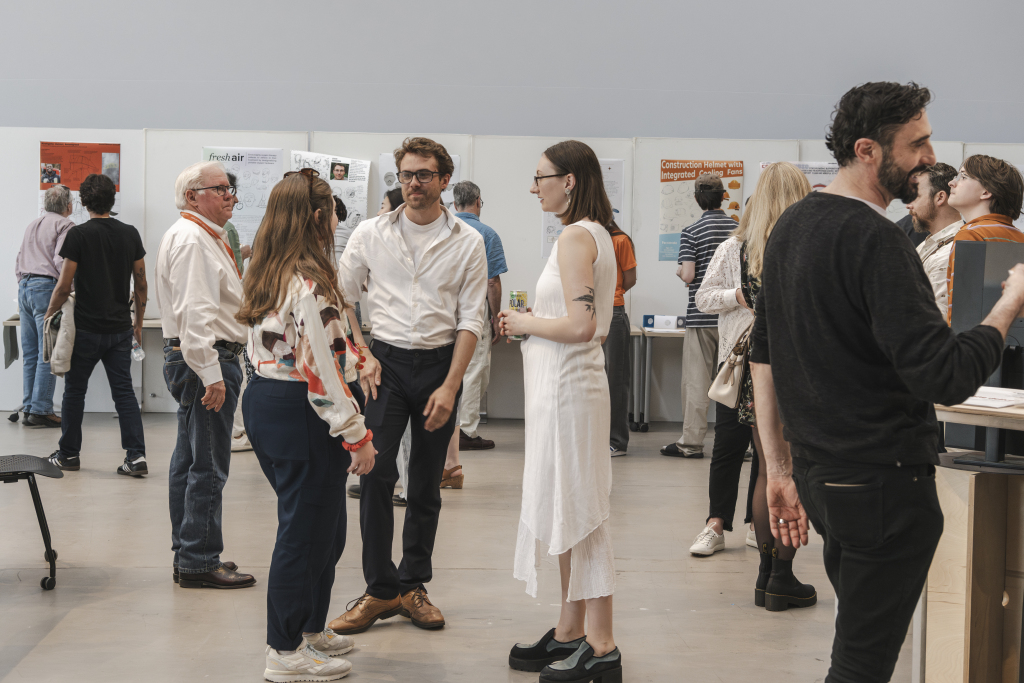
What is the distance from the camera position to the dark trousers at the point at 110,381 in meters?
4.75

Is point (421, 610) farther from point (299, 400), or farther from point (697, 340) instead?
point (697, 340)

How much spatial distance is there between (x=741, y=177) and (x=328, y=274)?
5.21 metres

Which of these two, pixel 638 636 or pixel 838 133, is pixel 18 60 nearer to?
pixel 638 636

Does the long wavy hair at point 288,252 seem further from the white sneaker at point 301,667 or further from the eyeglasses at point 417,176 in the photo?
the white sneaker at point 301,667

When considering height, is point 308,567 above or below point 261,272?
below

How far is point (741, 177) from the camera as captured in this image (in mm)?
6801

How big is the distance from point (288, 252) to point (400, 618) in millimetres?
1358

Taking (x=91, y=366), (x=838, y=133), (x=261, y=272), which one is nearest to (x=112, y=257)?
(x=91, y=366)

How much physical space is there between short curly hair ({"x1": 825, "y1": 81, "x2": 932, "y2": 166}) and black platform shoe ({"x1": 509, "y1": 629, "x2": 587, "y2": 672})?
1.58 meters

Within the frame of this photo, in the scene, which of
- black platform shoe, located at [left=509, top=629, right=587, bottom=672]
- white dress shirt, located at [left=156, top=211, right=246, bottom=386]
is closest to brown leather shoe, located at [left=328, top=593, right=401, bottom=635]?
black platform shoe, located at [left=509, top=629, right=587, bottom=672]

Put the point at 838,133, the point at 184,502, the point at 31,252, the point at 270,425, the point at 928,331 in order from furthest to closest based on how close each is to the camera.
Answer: the point at 31,252 → the point at 184,502 → the point at 270,425 → the point at 838,133 → the point at 928,331

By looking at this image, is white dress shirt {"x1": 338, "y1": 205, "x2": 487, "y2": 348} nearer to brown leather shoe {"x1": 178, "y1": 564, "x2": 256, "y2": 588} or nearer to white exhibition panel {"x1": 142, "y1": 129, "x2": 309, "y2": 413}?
brown leather shoe {"x1": 178, "y1": 564, "x2": 256, "y2": 588}

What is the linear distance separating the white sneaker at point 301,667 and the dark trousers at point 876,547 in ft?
4.67

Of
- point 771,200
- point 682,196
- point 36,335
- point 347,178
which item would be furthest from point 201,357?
point 682,196
